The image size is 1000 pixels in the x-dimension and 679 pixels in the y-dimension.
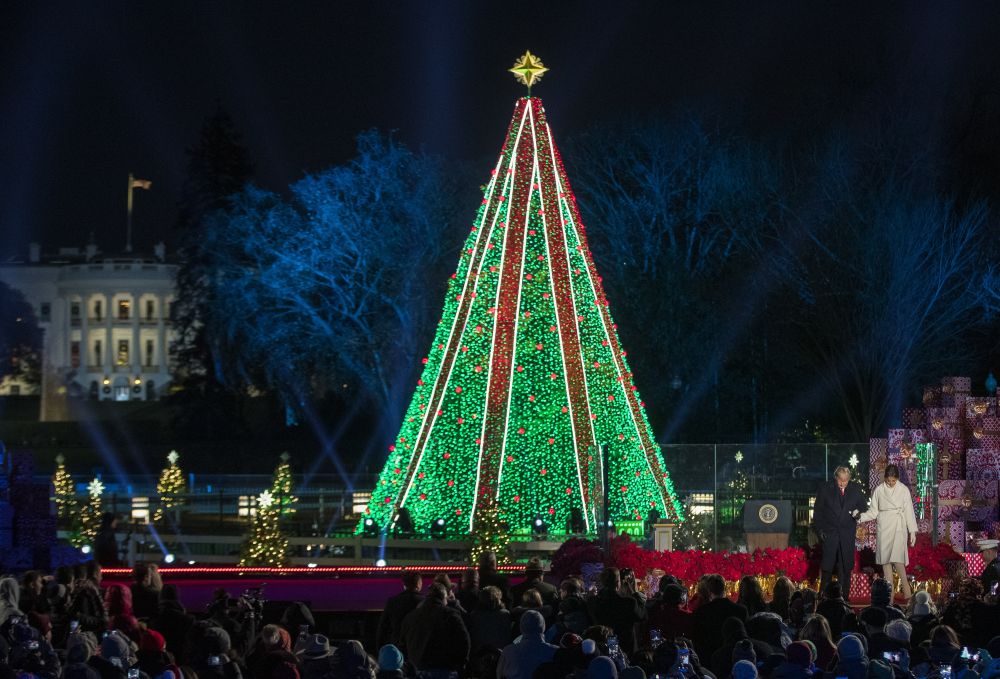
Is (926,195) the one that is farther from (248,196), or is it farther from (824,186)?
(248,196)

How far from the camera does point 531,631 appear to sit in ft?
35.7

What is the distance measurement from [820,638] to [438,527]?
42.9ft

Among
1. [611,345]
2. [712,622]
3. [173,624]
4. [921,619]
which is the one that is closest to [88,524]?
[611,345]

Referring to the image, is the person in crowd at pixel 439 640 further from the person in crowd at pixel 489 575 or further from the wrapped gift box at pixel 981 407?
the wrapped gift box at pixel 981 407

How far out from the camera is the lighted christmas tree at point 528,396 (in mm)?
23797

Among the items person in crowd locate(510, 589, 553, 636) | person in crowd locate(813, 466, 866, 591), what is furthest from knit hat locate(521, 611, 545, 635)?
person in crowd locate(813, 466, 866, 591)

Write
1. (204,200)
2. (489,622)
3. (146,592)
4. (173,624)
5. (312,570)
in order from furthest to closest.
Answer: (204,200) → (312,570) → (146,592) → (173,624) → (489,622)

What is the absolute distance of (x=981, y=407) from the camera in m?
24.2

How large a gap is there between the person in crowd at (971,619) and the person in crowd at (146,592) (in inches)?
261

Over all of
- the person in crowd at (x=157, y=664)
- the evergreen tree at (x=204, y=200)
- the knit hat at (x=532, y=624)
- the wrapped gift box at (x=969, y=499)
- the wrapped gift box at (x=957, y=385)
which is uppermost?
the evergreen tree at (x=204, y=200)

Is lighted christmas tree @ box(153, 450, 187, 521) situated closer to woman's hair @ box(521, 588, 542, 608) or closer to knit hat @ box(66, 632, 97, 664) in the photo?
woman's hair @ box(521, 588, 542, 608)

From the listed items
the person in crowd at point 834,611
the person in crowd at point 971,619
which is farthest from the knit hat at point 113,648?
the person in crowd at point 971,619

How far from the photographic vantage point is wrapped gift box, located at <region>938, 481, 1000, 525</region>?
23.9 m

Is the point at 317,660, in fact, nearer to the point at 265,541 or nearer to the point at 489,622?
the point at 489,622
